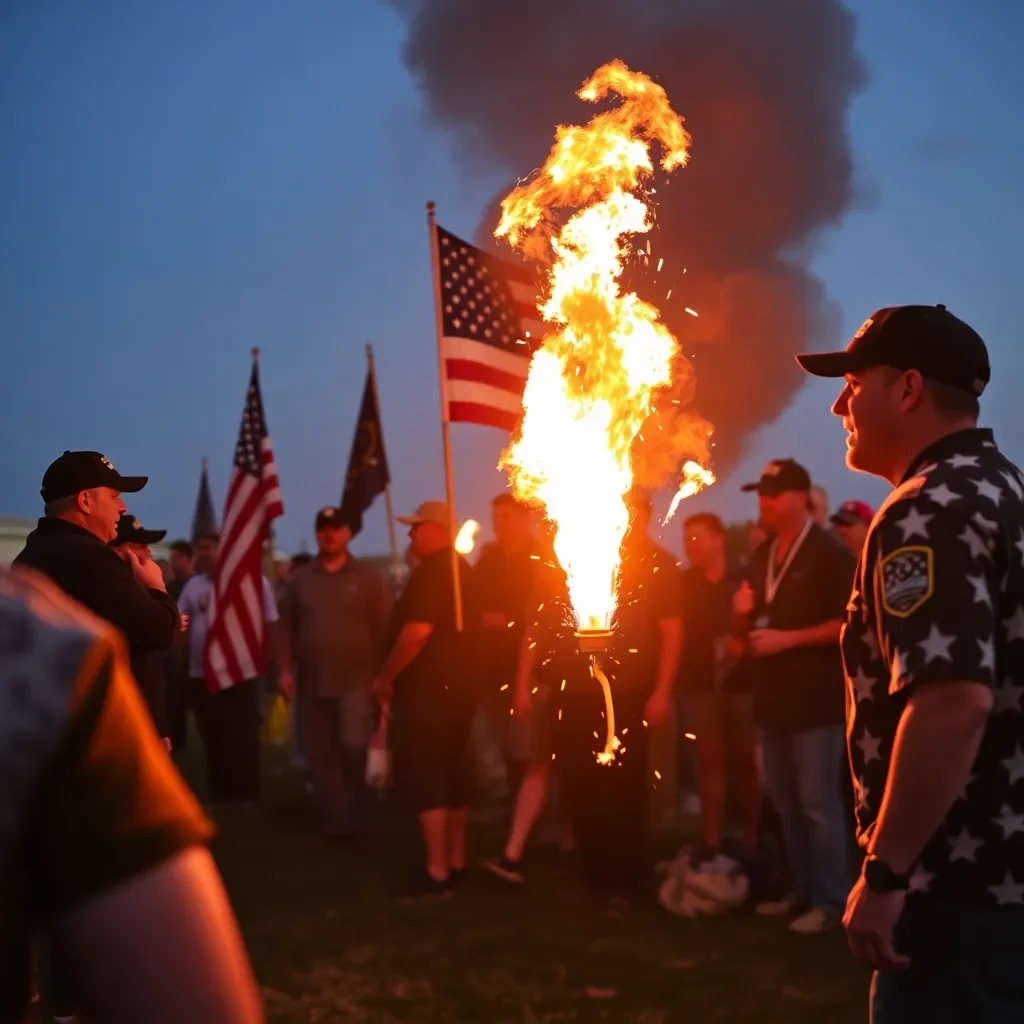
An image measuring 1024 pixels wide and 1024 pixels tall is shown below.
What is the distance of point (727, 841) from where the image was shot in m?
7.88

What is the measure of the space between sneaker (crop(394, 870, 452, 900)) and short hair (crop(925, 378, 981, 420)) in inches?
235

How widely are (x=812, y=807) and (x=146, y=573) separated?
3.97m

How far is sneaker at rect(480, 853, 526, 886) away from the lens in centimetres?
819

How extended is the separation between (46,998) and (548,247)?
21.7 feet

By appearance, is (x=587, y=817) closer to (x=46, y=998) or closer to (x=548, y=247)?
(x=46, y=998)

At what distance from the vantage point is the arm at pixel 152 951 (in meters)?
0.95

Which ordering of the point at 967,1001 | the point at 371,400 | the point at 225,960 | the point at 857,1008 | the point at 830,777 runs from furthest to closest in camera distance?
1. the point at 371,400
2. the point at 830,777
3. the point at 857,1008
4. the point at 967,1001
5. the point at 225,960

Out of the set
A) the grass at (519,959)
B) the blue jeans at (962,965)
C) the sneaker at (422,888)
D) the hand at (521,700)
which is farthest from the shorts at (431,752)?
the blue jeans at (962,965)

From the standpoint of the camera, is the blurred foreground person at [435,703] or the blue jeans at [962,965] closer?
the blue jeans at [962,965]

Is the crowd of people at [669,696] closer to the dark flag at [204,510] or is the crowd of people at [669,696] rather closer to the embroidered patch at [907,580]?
the embroidered patch at [907,580]

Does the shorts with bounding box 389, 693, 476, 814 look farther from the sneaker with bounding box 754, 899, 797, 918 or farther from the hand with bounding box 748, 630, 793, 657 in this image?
the hand with bounding box 748, 630, 793, 657

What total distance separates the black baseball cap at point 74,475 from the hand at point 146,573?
463mm

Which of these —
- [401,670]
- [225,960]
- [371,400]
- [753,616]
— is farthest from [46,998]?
[371,400]

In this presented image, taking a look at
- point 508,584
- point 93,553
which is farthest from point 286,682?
point 93,553
